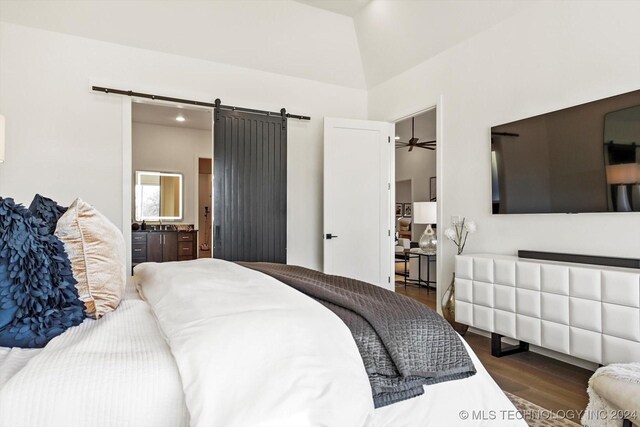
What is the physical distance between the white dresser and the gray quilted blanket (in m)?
1.42

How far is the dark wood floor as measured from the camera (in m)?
2.26

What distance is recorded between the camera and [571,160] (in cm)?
274

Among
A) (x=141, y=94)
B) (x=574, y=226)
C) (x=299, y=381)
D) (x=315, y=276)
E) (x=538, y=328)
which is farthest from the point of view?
(x=141, y=94)

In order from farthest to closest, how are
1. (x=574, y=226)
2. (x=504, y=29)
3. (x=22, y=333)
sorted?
(x=504, y=29) < (x=574, y=226) < (x=22, y=333)

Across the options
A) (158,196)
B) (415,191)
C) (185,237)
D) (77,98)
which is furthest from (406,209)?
(77,98)

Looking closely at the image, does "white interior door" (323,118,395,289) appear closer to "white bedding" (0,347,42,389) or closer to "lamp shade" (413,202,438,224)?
"lamp shade" (413,202,438,224)

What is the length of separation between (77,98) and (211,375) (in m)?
3.57

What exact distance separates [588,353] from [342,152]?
2974mm

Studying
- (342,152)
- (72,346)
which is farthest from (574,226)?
(72,346)

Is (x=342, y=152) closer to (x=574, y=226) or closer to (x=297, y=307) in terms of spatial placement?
(x=574, y=226)

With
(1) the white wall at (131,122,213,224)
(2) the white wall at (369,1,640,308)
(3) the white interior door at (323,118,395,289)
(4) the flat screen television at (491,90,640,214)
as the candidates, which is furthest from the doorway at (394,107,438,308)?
(1) the white wall at (131,122,213,224)

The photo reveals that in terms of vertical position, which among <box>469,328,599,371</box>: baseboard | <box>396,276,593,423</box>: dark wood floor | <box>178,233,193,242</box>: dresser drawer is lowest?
<box>396,276,593,423</box>: dark wood floor

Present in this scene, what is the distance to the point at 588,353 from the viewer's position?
7.61ft

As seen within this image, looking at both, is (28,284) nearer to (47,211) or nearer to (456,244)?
(47,211)
